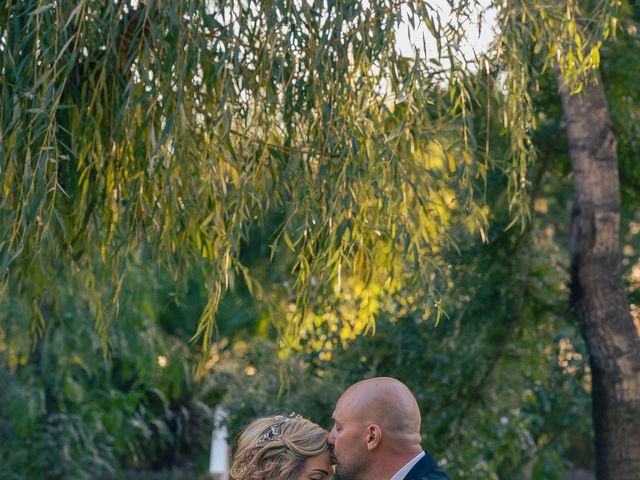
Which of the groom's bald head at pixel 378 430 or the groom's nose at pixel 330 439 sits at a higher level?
the groom's bald head at pixel 378 430

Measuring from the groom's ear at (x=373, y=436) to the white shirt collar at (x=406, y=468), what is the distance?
108mm

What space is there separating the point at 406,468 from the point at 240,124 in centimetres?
241

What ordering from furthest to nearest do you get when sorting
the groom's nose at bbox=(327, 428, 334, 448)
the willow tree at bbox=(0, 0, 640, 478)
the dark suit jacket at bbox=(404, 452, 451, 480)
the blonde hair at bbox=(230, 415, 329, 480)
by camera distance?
1. the willow tree at bbox=(0, 0, 640, 478)
2. the blonde hair at bbox=(230, 415, 329, 480)
3. the groom's nose at bbox=(327, 428, 334, 448)
4. the dark suit jacket at bbox=(404, 452, 451, 480)

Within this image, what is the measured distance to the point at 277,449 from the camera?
13.0ft

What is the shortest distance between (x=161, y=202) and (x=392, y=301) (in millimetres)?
3725

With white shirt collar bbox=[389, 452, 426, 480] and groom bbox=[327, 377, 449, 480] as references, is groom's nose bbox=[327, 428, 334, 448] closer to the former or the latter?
groom bbox=[327, 377, 449, 480]

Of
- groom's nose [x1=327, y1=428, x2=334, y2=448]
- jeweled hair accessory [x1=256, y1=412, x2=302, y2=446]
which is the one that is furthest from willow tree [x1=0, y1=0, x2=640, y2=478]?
groom's nose [x1=327, y1=428, x2=334, y2=448]

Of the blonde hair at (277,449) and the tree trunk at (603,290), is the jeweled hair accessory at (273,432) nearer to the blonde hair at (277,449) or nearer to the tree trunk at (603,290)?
the blonde hair at (277,449)

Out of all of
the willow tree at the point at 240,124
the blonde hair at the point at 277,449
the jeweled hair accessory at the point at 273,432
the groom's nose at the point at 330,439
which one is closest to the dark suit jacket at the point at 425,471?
the groom's nose at the point at 330,439

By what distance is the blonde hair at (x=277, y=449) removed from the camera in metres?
3.93

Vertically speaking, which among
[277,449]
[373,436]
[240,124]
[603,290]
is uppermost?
[240,124]

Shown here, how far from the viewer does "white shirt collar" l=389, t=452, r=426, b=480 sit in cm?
336

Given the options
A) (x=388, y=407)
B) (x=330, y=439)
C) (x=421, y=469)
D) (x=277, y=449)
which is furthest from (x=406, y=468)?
(x=277, y=449)

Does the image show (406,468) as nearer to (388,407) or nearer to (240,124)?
(388,407)
